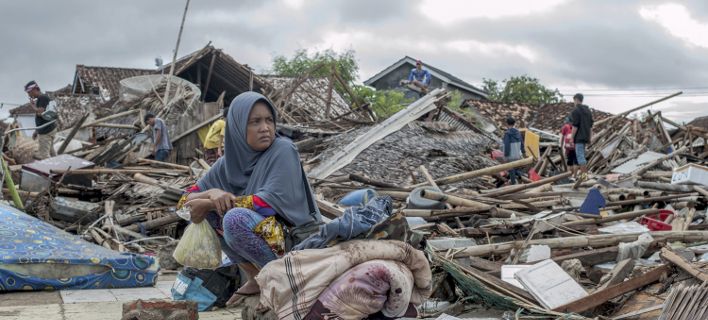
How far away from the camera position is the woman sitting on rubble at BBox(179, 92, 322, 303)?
421 cm

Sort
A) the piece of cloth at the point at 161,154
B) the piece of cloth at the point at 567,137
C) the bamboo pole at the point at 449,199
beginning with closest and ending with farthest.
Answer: the bamboo pole at the point at 449,199 < the piece of cloth at the point at 161,154 < the piece of cloth at the point at 567,137

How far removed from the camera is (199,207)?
4434 millimetres

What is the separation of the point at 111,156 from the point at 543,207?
25.1 ft

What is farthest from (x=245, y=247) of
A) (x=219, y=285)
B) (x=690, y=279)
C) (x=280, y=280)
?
(x=690, y=279)

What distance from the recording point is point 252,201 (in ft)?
13.9

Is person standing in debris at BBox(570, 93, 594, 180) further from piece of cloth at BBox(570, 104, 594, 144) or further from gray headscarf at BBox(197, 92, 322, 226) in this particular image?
gray headscarf at BBox(197, 92, 322, 226)

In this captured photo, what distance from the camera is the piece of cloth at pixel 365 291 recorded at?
3658 mm

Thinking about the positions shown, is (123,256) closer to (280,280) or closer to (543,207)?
(280,280)

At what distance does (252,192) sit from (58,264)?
6.14 ft

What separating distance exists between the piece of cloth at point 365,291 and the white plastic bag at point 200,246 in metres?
1.17

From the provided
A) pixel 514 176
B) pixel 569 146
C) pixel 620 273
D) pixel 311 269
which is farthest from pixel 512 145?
pixel 311 269

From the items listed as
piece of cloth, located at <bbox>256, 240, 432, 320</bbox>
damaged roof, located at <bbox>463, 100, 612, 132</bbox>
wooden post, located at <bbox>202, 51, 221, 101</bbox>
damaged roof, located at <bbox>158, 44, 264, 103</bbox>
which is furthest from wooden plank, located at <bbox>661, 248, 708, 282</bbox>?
damaged roof, located at <bbox>463, 100, 612, 132</bbox>

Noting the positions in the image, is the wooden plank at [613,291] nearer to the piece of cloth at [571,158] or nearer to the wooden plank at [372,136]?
the wooden plank at [372,136]

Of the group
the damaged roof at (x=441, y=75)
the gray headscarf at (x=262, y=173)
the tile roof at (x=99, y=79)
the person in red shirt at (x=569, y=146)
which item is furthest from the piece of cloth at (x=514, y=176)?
the damaged roof at (x=441, y=75)
